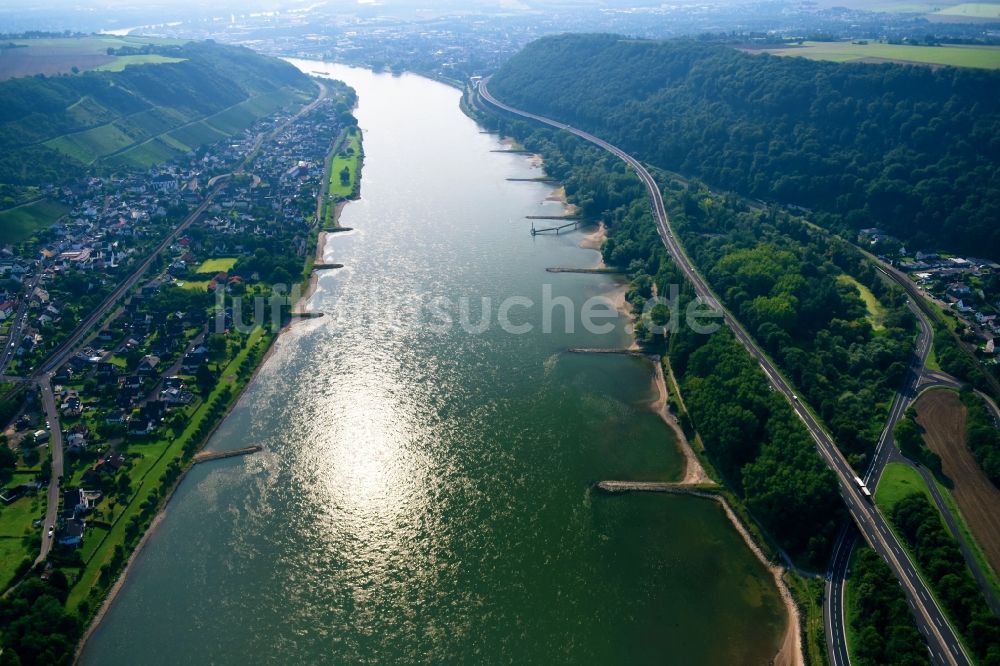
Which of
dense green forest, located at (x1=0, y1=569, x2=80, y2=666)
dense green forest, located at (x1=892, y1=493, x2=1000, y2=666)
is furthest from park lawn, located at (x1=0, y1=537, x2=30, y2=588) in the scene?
dense green forest, located at (x1=892, y1=493, x2=1000, y2=666)

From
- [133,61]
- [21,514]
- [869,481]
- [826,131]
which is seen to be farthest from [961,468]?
[133,61]

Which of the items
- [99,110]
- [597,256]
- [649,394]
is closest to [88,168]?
[99,110]

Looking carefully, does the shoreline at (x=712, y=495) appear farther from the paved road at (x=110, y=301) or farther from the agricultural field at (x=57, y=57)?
the agricultural field at (x=57, y=57)

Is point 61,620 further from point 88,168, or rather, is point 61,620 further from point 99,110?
point 99,110

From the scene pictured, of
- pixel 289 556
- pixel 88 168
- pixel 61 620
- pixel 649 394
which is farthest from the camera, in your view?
pixel 88 168

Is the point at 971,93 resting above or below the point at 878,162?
above

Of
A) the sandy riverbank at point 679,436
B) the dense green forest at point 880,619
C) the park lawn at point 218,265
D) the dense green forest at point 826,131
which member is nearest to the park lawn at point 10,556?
the park lawn at point 218,265

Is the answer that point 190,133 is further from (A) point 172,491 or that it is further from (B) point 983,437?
(B) point 983,437
